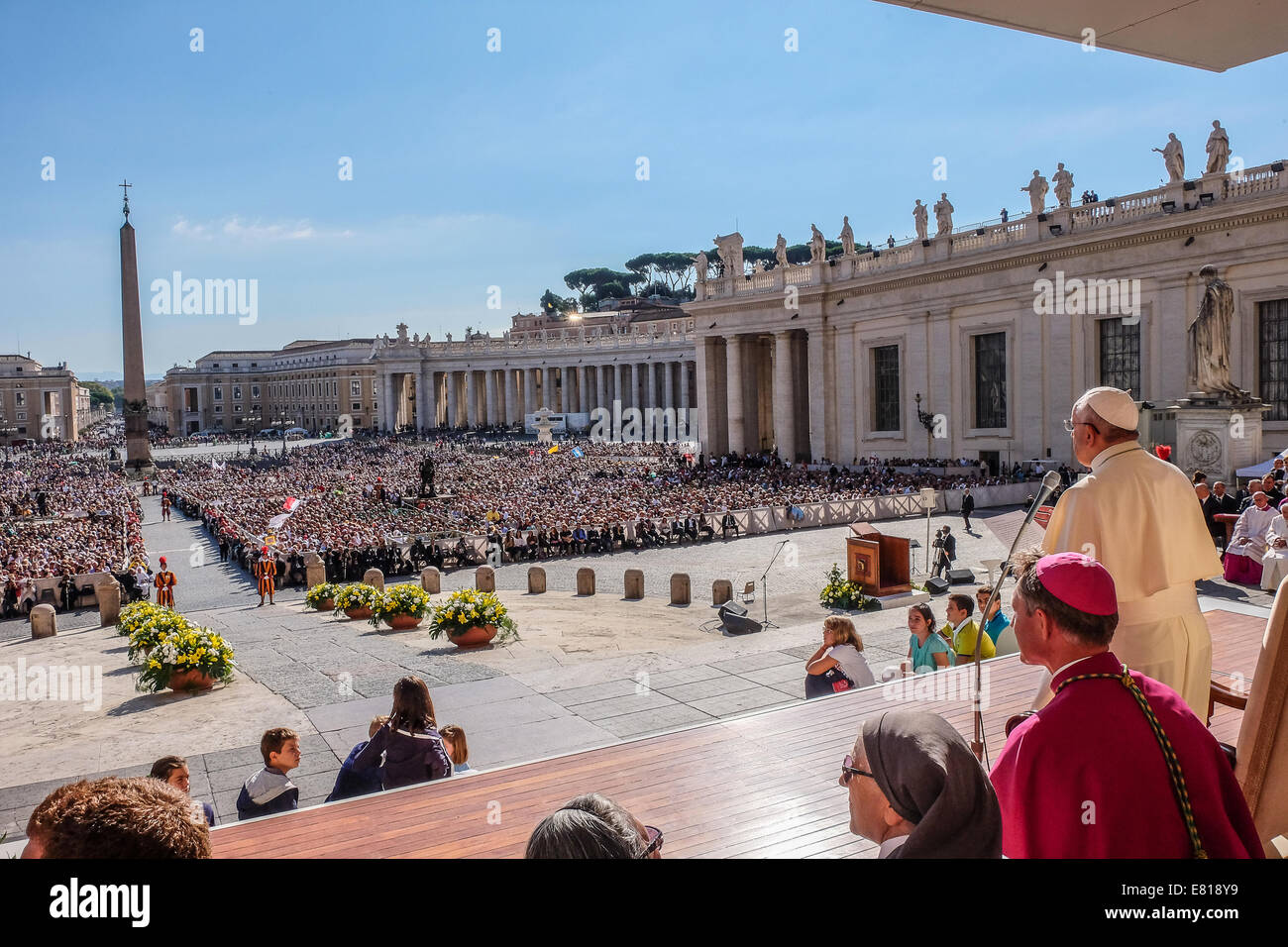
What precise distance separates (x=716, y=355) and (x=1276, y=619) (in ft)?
170

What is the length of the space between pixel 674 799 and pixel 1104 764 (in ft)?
10.1

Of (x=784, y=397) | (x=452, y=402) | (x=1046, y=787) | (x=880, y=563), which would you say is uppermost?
(x=452, y=402)

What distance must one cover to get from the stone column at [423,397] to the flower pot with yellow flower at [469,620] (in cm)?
9705

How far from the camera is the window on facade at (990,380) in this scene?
128 feet

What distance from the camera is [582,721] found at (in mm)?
9633

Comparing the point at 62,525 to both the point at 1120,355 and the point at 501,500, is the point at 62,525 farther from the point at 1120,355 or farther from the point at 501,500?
the point at 1120,355

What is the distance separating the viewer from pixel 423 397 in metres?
109

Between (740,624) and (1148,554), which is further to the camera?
(740,624)

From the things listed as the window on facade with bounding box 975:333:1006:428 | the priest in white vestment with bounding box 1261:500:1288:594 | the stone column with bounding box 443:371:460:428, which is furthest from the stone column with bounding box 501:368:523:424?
the priest in white vestment with bounding box 1261:500:1288:594

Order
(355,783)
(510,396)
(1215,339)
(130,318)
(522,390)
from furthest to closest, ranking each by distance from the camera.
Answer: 1. (522,390)
2. (510,396)
3. (130,318)
4. (1215,339)
5. (355,783)

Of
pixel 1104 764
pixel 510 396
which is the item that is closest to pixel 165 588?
pixel 1104 764

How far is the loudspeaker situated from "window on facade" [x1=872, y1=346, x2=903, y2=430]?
3037 cm

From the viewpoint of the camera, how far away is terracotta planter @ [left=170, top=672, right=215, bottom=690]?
11.8 meters

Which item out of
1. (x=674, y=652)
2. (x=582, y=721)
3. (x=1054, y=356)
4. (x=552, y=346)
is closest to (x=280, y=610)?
(x=674, y=652)
